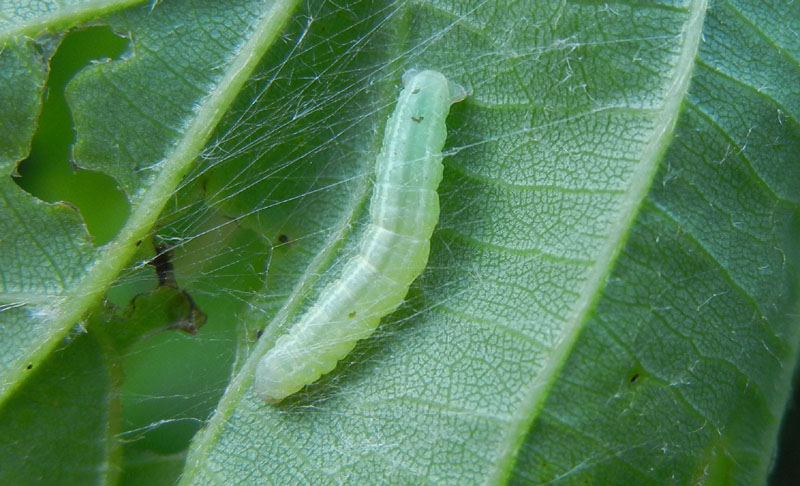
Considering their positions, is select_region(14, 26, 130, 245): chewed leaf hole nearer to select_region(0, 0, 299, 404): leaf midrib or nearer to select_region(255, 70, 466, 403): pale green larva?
select_region(0, 0, 299, 404): leaf midrib

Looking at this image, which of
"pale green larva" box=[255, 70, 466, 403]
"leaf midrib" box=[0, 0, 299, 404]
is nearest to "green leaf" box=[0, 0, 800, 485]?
"leaf midrib" box=[0, 0, 299, 404]

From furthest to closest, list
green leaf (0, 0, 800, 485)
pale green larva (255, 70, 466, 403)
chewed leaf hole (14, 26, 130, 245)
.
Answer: chewed leaf hole (14, 26, 130, 245) < pale green larva (255, 70, 466, 403) < green leaf (0, 0, 800, 485)

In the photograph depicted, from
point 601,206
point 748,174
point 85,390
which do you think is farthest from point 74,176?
point 748,174

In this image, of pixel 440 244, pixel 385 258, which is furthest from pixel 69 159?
pixel 440 244

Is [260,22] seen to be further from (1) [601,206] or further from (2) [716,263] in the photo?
(2) [716,263]

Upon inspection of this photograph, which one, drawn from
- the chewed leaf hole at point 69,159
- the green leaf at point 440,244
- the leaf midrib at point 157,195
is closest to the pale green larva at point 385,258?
the green leaf at point 440,244

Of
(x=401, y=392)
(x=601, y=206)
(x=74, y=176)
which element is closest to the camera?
(x=601, y=206)

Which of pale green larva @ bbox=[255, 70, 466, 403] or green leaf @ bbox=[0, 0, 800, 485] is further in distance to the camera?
pale green larva @ bbox=[255, 70, 466, 403]
